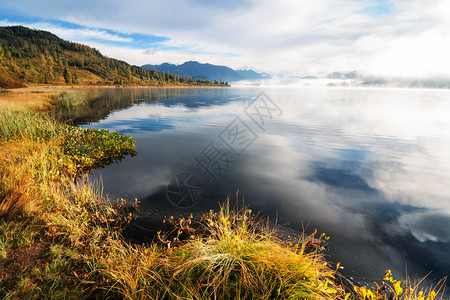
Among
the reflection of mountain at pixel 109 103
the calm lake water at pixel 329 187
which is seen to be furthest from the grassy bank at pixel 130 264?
the reflection of mountain at pixel 109 103

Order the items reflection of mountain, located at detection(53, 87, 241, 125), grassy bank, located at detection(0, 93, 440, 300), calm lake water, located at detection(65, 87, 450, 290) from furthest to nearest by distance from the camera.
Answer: reflection of mountain, located at detection(53, 87, 241, 125), calm lake water, located at detection(65, 87, 450, 290), grassy bank, located at detection(0, 93, 440, 300)

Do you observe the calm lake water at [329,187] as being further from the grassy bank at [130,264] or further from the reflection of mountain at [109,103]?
the reflection of mountain at [109,103]

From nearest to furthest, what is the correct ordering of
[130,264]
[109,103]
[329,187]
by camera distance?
[130,264], [329,187], [109,103]

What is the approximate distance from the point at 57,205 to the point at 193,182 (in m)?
6.26

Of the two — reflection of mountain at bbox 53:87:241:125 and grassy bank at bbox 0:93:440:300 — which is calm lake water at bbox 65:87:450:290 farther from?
reflection of mountain at bbox 53:87:241:125

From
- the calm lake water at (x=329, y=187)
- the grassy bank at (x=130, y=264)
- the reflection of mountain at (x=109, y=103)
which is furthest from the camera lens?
the reflection of mountain at (x=109, y=103)

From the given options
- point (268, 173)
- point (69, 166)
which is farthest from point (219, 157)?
point (69, 166)

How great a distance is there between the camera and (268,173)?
44.4 feet

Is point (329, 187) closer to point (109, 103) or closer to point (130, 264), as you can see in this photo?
point (130, 264)

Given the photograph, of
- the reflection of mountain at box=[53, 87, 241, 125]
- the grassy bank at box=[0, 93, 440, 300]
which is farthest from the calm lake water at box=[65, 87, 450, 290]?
the reflection of mountain at box=[53, 87, 241, 125]

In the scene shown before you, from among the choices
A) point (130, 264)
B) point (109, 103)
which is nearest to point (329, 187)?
point (130, 264)

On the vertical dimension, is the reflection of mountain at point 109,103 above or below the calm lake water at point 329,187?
above

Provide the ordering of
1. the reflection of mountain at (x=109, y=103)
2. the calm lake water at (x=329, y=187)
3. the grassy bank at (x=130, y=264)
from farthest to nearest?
1. the reflection of mountain at (x=109, y=103)
2. the calm lake water at (x=329, y=187)
3. the grassy bank at (x=130, y=264)

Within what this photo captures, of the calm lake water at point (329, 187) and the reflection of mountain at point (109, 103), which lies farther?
the reflection of mountain at point (109, 103)
